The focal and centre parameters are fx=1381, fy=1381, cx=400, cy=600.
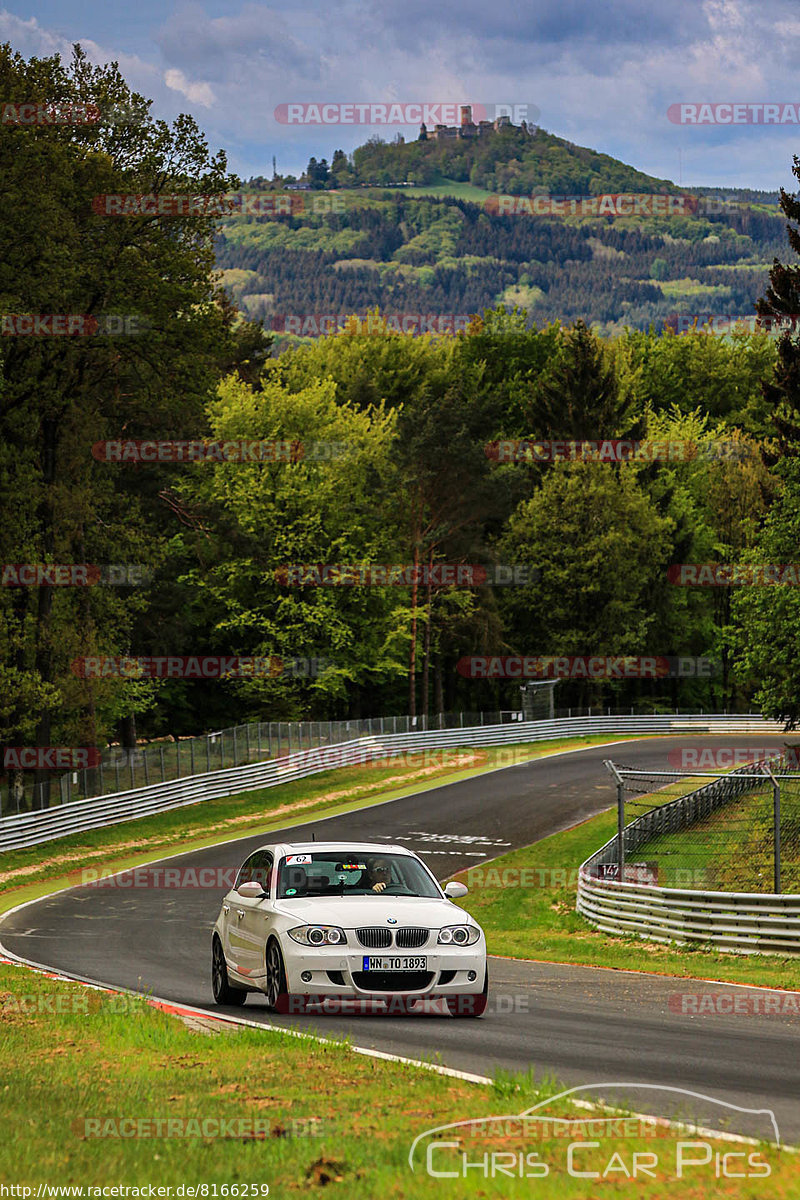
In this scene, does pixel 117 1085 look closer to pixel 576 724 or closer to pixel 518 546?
pixel 576 724

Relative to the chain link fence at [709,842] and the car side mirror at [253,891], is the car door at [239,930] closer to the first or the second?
the car side mirror at [253,891]

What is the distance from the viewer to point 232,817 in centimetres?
4562

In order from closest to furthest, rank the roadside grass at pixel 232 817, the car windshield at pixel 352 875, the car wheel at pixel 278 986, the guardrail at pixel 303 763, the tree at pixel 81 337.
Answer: the car wheel at pixel 278 986
the car windshield at pixel 352 875
the roadside grass at pixel 232 817
the tree at pixel 81 337
the guardrail at pixel 303 763

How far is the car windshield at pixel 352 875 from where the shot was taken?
13375mm

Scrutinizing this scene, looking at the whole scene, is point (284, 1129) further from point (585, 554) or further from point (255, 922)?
point (585, 554)

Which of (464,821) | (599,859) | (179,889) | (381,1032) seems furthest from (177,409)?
(381,1032)

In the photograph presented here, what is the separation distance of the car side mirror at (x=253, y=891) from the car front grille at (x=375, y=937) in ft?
4.97

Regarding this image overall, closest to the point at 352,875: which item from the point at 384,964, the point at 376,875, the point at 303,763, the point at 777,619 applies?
the point at 376,875

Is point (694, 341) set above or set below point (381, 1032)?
above

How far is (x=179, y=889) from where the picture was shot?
3200cm

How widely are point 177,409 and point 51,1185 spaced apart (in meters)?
42.9

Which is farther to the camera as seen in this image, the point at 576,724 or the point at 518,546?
the point at 518,546

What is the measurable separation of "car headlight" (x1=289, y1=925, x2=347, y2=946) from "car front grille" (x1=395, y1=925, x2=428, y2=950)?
19.2 inches

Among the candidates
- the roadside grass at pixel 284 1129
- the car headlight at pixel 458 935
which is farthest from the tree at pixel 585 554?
the roadside grass at pixel 284 1129
